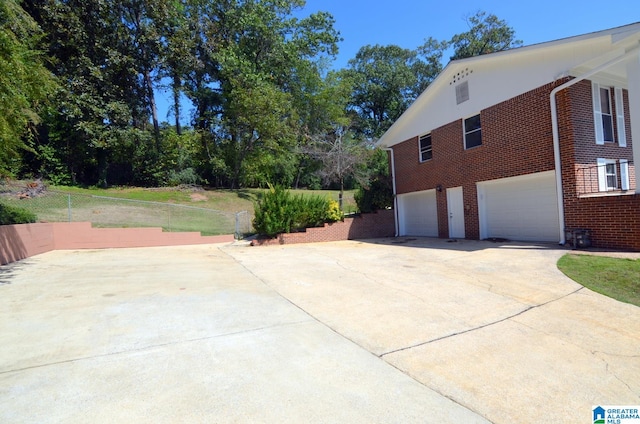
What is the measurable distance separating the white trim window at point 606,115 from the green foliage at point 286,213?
990 centimetres

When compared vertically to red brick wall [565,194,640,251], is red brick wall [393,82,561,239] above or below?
above

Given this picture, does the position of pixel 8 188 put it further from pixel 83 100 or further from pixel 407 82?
pixel 407 82

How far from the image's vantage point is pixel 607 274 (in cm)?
646

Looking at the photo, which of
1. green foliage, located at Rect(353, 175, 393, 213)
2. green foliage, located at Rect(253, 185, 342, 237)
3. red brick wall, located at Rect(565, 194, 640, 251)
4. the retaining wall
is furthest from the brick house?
the retaining wall

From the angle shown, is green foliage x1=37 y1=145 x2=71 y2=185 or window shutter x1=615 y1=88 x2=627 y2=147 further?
green foliage x1=37 y1=145 x2=71 y2=185

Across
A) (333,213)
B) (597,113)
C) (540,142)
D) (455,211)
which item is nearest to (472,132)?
(540,142)

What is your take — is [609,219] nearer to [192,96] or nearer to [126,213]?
[126,213]

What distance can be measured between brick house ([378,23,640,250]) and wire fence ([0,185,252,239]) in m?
9.98

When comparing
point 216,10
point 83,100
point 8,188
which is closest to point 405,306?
point 8,188

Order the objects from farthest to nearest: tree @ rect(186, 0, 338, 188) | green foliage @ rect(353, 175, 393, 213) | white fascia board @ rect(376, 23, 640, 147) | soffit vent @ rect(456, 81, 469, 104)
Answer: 1. tree @ rect(186, 0, 338, 188)
2. green foliage @ rect(353, 175, 393, 213)
3. soffit vent @ rect(456, 81, 469, 104)
4. white fascia board @ rect(376, 23, 640, 147)

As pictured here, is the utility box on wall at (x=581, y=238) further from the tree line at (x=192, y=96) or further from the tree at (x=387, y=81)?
the tree at (x=387, y=81)

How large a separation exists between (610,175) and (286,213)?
11.3 m

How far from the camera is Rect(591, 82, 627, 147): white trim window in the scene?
10547mm

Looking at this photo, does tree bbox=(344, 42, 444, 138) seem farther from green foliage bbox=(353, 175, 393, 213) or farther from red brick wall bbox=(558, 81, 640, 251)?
red brick wall bbox=(558, 81, 640, 251)
